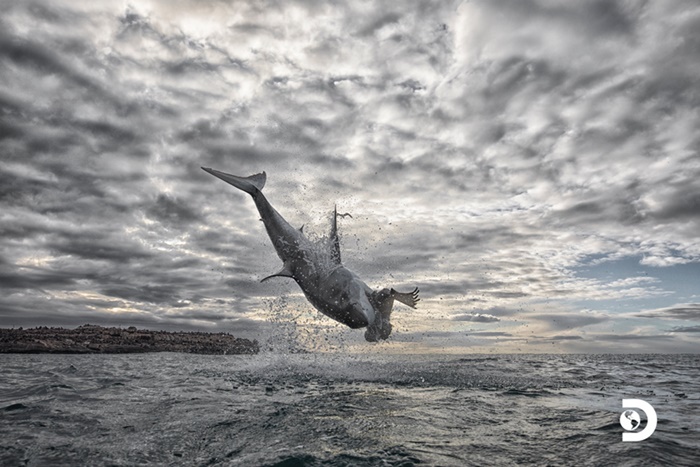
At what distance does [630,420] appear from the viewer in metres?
9.62

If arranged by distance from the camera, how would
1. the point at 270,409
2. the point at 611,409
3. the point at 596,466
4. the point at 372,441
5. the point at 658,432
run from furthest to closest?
the point at 611,409, the point at 270,409, the point at 658,432, the point at 372,441, the point at 596,466

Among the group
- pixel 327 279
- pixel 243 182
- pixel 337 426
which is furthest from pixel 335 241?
pixel 337 426

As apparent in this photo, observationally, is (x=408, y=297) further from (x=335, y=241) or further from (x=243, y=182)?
(x=243, y=182)

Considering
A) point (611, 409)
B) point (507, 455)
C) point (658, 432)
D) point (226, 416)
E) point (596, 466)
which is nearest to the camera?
point (596, 466)

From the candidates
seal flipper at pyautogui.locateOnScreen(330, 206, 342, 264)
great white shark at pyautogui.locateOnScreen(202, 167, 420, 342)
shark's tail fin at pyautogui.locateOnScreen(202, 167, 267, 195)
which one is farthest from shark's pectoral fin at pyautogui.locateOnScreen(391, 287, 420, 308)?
shark's tail fin at pyautogui.locateOnScreen(202, 167, 267, 195)

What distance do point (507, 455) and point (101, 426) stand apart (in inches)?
321

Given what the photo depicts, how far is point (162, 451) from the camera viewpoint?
277 inches

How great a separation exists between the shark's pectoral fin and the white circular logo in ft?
26.3

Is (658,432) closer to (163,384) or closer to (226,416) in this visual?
(226,416)

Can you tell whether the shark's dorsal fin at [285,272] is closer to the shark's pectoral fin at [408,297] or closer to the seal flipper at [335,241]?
the seal flipper at [335,241]

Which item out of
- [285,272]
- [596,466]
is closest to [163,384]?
[285,272]

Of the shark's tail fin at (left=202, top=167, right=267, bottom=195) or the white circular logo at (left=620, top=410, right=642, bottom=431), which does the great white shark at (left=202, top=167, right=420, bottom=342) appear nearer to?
the shark's tail fin at (left=202, top=167, right=267, bottom=195)

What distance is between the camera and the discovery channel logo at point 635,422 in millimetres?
8086

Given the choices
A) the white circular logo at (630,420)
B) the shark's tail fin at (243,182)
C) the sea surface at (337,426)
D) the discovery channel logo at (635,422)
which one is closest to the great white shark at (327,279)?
the shark's tail fin at (243,182)
